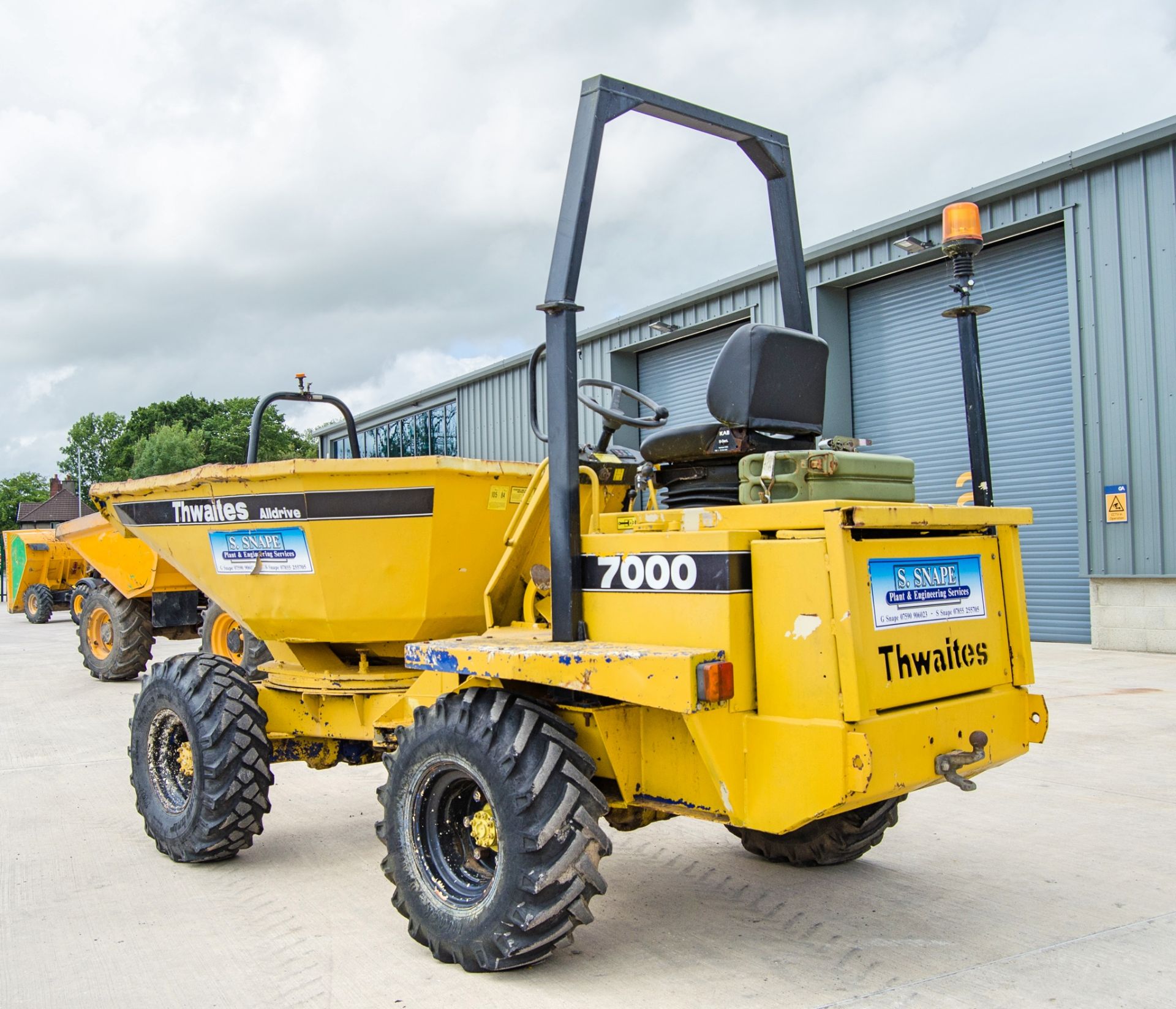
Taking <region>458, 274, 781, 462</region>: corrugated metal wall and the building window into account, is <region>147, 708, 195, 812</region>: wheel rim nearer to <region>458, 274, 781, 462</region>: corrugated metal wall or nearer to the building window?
<region>458, 274, 781, 462</region>: corrugated metal wall

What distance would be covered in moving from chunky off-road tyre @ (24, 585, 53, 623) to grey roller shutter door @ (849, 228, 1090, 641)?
17651 millimetres

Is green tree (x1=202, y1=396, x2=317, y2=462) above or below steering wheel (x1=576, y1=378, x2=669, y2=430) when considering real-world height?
above

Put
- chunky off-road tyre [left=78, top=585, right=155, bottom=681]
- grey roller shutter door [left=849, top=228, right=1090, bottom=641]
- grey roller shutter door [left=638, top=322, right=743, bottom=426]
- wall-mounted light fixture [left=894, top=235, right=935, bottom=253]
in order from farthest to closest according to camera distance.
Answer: grey roller shutter door [left=638, top=322, right=743, bottom=426]
wall-mounted light fixture [left=894, top=235, right=935, bottom=253]
grey roller shutter door [left=849, top=228, right=1090, bottom=641]
chunky off-road tyre [left=78, top=585, right=155, bottom=681]

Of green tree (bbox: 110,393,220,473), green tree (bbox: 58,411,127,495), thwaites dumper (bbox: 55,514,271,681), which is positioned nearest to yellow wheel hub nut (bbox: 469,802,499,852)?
thwaites dumper (bbox: 55,514,271,681)

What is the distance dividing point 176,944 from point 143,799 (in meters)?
1.46

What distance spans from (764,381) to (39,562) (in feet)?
76.1

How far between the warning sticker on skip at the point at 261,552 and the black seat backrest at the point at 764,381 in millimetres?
2054

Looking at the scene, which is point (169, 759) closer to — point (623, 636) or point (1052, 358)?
point (623, 636)

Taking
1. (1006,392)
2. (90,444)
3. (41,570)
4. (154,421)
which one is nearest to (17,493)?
(90,444)

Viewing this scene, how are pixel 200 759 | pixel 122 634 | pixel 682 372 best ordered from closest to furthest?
pixel 200 759 → pixel 122 634 → pixel 682 372

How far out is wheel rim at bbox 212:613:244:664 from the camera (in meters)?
10.2

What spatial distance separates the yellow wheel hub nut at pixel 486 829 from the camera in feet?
11.7

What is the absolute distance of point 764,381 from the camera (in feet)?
12.1

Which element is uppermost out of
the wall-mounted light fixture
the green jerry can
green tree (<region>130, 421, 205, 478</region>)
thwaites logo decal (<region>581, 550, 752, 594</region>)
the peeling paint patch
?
green tree (<region>130, 421, 205, 478</region>)
